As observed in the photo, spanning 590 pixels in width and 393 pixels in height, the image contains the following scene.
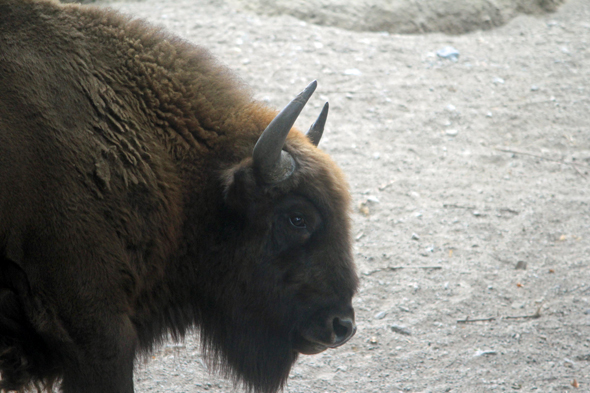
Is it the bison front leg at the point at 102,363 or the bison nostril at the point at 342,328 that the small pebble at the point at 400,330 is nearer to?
the bison nostril at the point at 342,328

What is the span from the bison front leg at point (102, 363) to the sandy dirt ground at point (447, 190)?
48 centimetres

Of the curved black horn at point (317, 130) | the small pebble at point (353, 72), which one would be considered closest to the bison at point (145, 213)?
the curved black horn at point (317, 130)

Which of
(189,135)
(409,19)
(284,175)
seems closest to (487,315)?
(284,175)

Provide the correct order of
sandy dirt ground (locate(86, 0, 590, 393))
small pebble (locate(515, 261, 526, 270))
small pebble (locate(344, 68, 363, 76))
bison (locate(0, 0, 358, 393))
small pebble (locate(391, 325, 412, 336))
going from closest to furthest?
bison (locate(0, 0, 358, 393))
sandy dirt ground (locate(86, 0, 590, 393))
small pebble (locate(391, 325, 412, 336))
small pebble (locate(515, 261, 526, 270))
small pebble (locate(344, 68, 363, 76))

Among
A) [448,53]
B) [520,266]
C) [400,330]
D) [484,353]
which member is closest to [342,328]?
[400,330]

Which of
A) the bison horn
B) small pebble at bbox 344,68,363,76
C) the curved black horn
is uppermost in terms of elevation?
the bison horn

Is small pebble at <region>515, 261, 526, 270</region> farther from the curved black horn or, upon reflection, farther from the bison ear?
the bison ear

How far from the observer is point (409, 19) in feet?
25.7

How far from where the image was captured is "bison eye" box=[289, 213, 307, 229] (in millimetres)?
2502

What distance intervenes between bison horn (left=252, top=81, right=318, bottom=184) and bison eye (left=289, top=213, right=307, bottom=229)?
6.9 inches

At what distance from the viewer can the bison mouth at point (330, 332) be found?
2.49 meters

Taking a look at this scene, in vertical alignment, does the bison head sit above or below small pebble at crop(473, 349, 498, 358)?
above

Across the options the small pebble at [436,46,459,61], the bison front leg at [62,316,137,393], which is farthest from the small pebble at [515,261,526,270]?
the small pebble at [436,46,459,61]

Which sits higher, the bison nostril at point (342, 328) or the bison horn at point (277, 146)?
the bison horn at point (277, 146)
